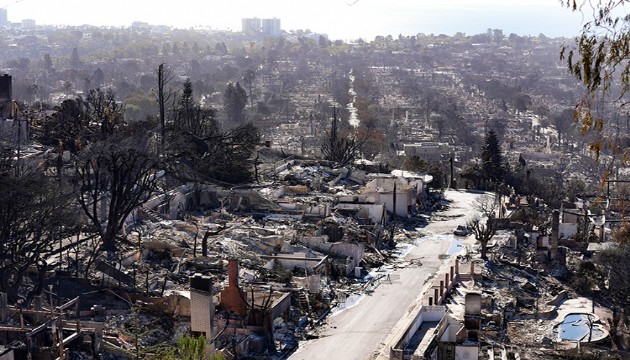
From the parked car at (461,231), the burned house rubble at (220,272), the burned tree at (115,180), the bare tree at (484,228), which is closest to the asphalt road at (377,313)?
the burned house rubble at (220,272)

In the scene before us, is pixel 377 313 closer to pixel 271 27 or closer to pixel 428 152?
pixel 428 152

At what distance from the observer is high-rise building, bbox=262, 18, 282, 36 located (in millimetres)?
194250

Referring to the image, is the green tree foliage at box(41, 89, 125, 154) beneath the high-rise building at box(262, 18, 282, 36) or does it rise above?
above

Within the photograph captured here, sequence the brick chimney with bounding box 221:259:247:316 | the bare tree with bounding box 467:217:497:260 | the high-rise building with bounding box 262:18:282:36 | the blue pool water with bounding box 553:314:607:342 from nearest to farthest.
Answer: the brick chimney with bounding box 221:259:247:316
the blue pool water with bounding box 553:314:607:342
the bare tree with bounding box 467:217:497:260
the high-rise building with bounding box 262:18:282:36

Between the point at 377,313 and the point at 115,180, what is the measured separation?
5.52 meters

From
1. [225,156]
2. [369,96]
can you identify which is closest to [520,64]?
[369,96]

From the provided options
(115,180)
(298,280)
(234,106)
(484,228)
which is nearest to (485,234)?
(484,228)

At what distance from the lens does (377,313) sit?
1706cm

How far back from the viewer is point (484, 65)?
117438 mm

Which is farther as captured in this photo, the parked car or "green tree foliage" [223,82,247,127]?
"green tree foliage" [223,82,247,127]

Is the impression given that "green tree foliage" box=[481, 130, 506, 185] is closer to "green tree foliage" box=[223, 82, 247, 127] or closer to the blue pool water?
the blue pool water

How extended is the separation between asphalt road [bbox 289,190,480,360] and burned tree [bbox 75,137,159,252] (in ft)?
15.2

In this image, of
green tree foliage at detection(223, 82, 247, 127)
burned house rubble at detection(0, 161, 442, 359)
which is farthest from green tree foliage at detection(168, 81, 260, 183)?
green tree foliage at detection(223, 82, 247, 127)

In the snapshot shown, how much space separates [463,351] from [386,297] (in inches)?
196
